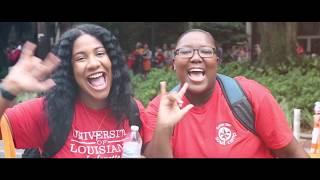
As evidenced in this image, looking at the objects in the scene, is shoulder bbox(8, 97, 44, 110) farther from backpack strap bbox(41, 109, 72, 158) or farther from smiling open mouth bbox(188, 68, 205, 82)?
smiling open mouth bbox(188, 68, 205, 82)

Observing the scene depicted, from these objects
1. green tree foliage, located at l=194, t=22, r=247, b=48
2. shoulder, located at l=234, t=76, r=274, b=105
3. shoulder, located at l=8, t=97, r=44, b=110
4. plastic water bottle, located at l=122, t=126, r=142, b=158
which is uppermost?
green tree foliage, located at l=194, t=22, r=247, b=48

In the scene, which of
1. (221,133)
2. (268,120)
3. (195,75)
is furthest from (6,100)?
(268,120)

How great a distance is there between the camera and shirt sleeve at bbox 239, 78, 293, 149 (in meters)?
3.16

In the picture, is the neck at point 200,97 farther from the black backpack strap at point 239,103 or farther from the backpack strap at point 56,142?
the backpack strap at point 56,142

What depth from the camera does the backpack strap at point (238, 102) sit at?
3166mm


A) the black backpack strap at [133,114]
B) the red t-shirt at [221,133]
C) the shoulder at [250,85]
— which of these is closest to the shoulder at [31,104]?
the black backpack strap at [133,114]

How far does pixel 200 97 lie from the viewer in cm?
326

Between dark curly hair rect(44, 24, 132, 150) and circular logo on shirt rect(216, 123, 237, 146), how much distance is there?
60 centimetres

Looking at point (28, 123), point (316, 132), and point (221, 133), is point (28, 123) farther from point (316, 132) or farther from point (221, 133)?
point (316, 132)

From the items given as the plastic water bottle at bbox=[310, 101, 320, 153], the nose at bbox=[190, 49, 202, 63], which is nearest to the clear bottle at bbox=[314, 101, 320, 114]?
the plastic water bottle at bbox=[310, 101, 320, 153]

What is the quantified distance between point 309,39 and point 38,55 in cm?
178

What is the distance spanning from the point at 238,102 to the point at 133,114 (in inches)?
25.7

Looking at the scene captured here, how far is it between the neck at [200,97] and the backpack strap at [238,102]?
0.08 m

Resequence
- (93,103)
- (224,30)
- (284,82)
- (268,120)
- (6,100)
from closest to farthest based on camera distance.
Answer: (6,100) < (268,120) < (93,103) < (224,30) < (284,82)
